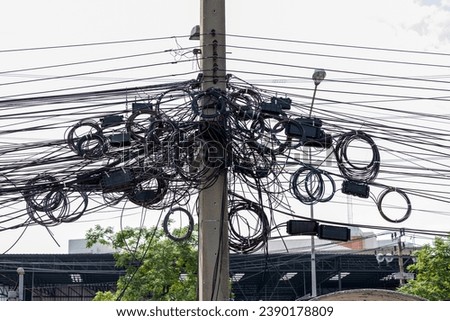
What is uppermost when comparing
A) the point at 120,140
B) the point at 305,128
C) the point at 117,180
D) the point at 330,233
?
the point at 305,128

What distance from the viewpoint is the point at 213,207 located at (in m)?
10.3

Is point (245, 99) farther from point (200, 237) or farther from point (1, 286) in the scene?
point (1, 286)

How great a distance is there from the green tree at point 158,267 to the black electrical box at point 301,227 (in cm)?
1421

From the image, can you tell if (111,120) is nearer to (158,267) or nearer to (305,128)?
(305,128)

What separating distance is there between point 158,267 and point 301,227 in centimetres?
1507

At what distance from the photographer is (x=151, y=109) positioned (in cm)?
1116

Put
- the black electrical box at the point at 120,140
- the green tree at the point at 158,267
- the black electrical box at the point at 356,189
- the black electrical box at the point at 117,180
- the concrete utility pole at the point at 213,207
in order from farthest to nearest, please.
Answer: the green tree at the point at 158,267 < the black electrical box at the point at 356,189 < the black electrical box at the point at 120,140 < the black electrical box at the point at 117,180 < the concrete utility pole at the point at 213,207

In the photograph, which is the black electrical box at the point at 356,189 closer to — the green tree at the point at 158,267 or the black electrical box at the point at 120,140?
the black electrical box at the point at 120,140

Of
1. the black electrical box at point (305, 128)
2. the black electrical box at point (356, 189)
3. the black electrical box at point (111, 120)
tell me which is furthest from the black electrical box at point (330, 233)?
the black electrical box at point (111, 120)

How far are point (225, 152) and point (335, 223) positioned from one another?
2.18 m

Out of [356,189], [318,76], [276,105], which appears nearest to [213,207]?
[276,105]

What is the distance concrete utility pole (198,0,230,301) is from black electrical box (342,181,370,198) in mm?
2155

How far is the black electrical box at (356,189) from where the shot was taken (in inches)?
460
